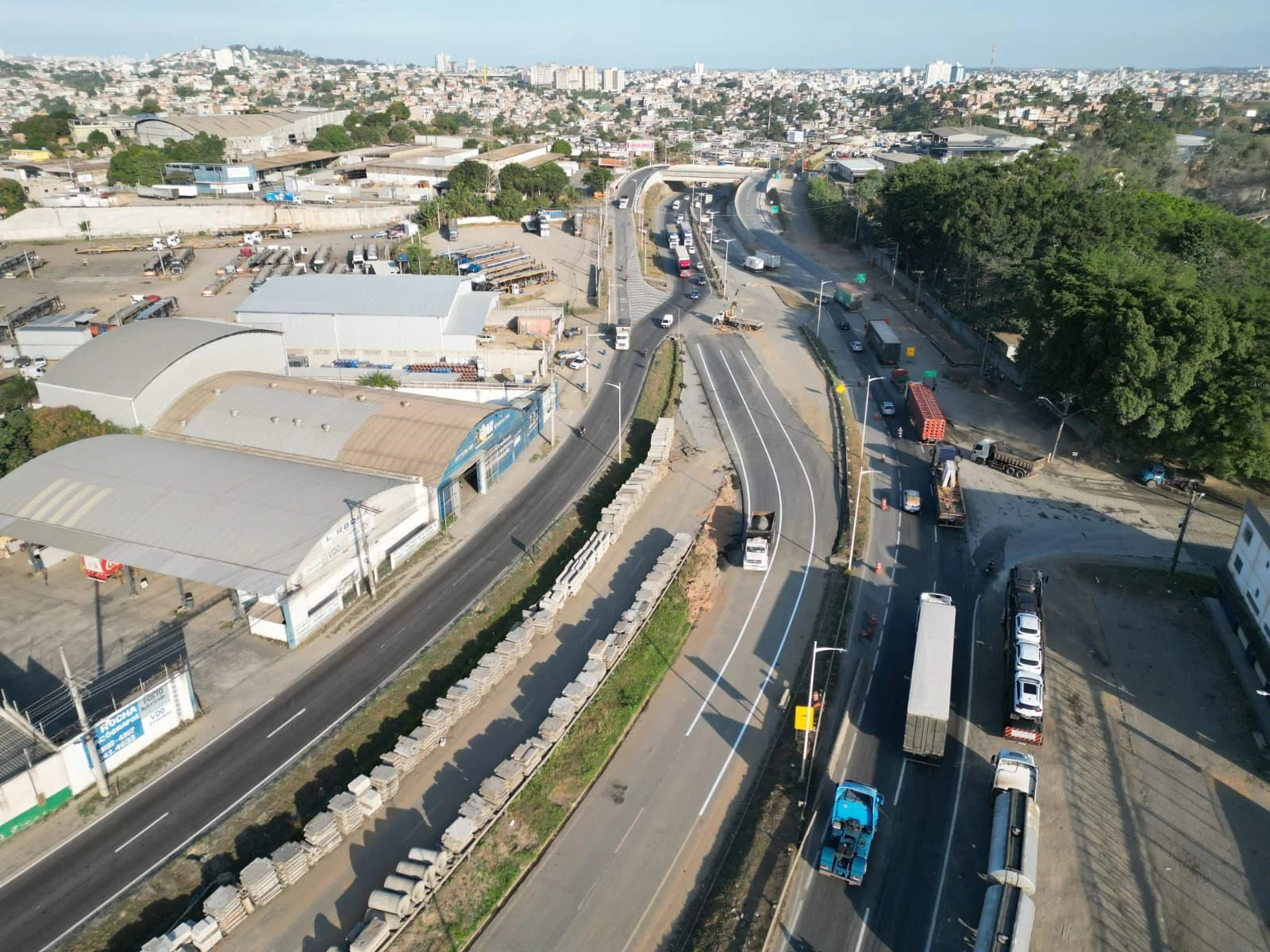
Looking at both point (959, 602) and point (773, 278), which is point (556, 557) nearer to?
point (959, 602)

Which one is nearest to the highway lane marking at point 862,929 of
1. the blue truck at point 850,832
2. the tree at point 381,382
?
the blue truck at point 850,832

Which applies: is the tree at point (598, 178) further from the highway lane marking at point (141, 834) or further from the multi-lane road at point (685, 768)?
the highway lane marking at point (141, 834)

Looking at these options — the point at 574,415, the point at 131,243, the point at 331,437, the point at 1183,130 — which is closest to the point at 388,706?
the point at 331,437

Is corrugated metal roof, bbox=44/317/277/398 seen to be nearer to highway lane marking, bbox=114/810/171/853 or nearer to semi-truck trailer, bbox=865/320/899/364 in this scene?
highway lane marking, bbox=114/810/171/853

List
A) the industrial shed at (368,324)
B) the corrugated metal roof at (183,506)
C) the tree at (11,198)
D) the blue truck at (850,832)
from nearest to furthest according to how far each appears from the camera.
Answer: the blue truck at (850,832)
the corrugated metal roof at (183,506)
the industrial shed at (368,324)
the tree at (11,198)

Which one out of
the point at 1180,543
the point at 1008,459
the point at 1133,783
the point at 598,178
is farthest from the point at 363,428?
the point at 598,178

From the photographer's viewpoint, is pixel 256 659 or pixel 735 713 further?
pixel 256 659

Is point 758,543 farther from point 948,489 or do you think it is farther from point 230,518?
point 230,518
